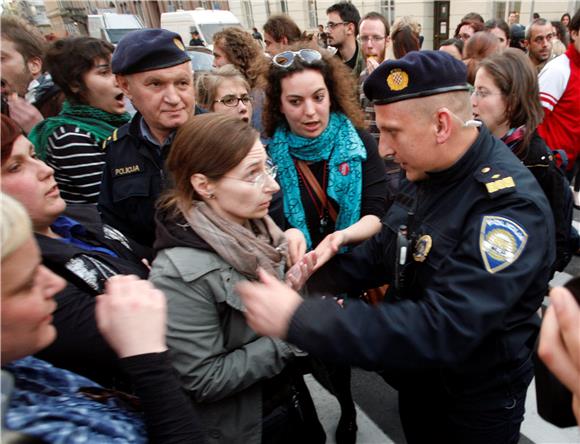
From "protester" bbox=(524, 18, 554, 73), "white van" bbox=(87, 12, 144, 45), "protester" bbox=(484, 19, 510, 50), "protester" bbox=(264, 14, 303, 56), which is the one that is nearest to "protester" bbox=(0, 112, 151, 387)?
"protester" bbox=(264, 14, 303, 56)

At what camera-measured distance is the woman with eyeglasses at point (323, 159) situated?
85.7 inches

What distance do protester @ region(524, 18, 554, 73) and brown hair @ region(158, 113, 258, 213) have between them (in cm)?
477

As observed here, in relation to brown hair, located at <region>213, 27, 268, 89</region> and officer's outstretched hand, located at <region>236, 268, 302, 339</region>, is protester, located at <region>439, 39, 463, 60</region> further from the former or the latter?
officer's outstretched hand, located at <region>236, 268, 302, 339</region>

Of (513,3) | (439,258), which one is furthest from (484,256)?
(513,3)

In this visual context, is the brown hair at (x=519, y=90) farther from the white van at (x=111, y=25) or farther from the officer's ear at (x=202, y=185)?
the white van at (x=111, y=25)

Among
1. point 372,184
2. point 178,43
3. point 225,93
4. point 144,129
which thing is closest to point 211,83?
point 225,93

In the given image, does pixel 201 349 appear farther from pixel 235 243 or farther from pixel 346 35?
pixel 346 35

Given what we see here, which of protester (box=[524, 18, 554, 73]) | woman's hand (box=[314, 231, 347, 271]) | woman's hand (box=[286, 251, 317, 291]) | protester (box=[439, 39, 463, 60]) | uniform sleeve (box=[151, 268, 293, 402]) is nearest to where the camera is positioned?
uniform sleeve (box=[151, 268, 293, 402])

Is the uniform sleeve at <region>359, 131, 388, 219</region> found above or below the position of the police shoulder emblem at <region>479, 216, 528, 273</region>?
below

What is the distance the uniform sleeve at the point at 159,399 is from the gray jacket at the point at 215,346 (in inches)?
13.3

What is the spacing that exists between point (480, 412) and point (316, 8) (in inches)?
642

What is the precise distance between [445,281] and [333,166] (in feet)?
3.61

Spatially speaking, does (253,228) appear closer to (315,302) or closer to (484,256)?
(315,302)

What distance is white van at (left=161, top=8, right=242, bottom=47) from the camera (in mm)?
15211
